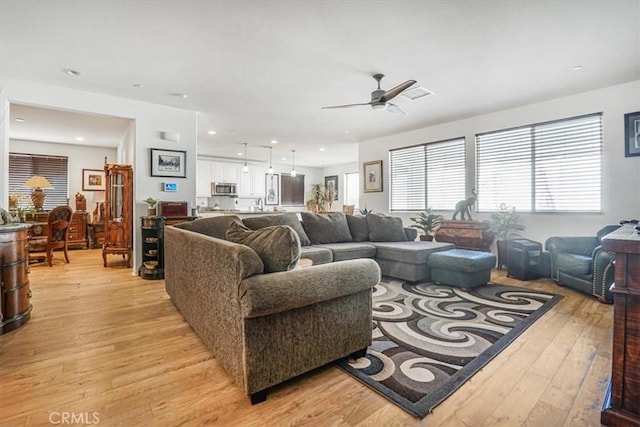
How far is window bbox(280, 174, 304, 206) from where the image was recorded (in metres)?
10.5

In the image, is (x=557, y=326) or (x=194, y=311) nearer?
(x=194, y=311)

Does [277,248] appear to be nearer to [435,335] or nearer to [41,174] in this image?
[435,335]

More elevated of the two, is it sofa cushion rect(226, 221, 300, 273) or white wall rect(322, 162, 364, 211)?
white wall rect(322, 162, 364, 211)

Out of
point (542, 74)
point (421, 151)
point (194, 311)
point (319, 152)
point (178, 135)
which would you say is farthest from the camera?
point (319, 152)

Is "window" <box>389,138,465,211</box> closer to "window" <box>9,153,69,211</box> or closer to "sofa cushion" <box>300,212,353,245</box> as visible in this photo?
"sofa cushion" <box>300,212,353,245</box>

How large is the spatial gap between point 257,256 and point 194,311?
3.41 ft

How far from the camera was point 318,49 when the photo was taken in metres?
2.88

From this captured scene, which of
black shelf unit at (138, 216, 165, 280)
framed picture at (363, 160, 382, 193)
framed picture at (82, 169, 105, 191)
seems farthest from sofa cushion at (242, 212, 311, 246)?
framed picture at (82, 169, 105, 191)

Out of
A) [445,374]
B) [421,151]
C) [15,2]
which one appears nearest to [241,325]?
[445,374]

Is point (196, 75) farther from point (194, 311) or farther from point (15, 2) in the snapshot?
point (194, 311)

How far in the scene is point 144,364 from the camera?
1858mm

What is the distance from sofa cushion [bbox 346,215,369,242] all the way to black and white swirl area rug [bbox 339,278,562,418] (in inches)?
36.6

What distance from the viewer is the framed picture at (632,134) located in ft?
11.8

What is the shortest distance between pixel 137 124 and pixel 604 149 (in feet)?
21.0
